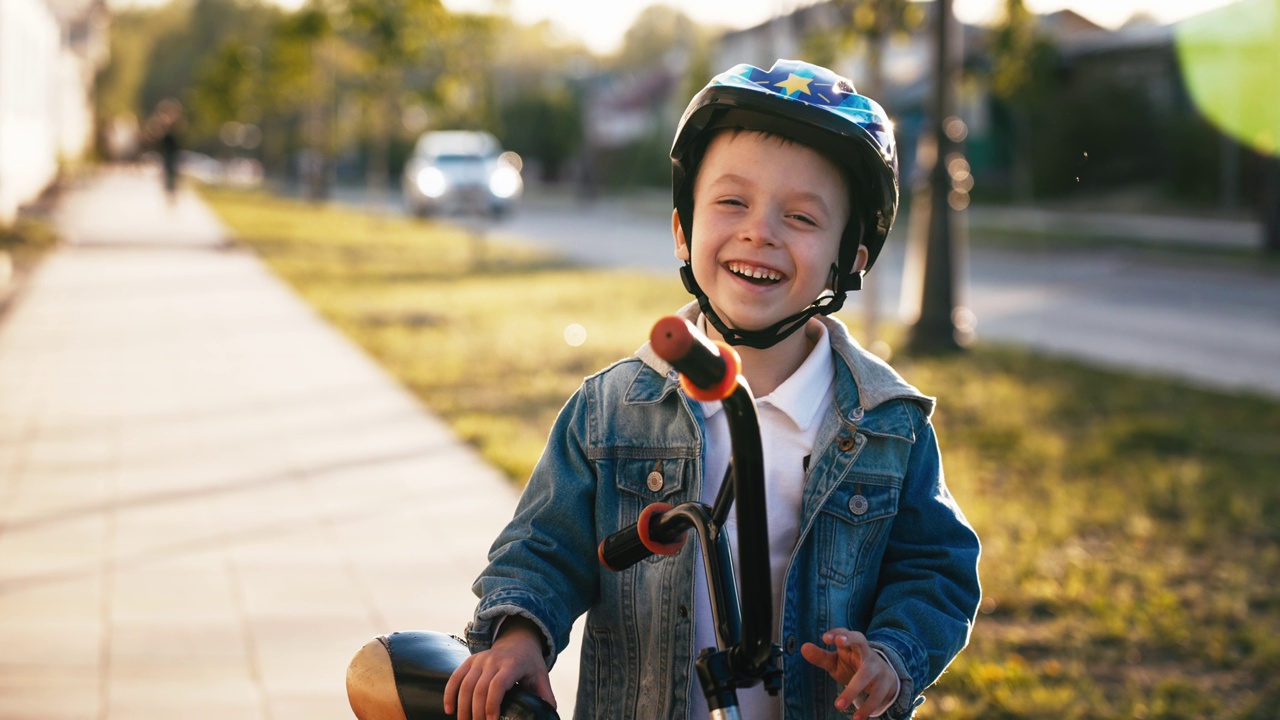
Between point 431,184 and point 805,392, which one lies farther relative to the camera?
point 431,184

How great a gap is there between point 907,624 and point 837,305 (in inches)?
17.6

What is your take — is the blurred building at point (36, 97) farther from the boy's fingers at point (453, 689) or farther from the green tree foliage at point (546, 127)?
the boy's fingers at point (453, 689)

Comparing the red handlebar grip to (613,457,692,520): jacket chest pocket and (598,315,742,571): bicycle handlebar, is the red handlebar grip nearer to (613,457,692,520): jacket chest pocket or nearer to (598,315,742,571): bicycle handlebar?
(598,315,742,571): bicycle handlebar

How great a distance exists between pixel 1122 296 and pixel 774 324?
Result: 48.1 ft

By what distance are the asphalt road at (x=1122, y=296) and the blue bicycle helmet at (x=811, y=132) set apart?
7419mm

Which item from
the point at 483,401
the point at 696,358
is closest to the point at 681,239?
the point at 696,358

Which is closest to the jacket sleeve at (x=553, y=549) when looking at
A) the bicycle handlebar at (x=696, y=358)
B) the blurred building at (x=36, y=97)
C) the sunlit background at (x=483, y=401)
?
the bicycle handlebar at (x=696, y=358)

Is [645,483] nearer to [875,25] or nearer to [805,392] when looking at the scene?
[805,392]

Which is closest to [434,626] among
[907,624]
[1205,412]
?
[907,624]

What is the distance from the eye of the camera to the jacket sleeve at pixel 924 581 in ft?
6.33

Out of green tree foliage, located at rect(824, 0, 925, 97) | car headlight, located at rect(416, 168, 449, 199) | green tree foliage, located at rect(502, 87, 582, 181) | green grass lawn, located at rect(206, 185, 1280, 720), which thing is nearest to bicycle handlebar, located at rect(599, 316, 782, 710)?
green grass lawn, located at rect(206, 185, 1280, 720)

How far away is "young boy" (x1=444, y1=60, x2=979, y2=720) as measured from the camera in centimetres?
190

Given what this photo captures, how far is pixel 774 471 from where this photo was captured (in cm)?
203

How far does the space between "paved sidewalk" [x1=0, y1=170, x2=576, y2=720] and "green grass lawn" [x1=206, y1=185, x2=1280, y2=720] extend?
54cm
